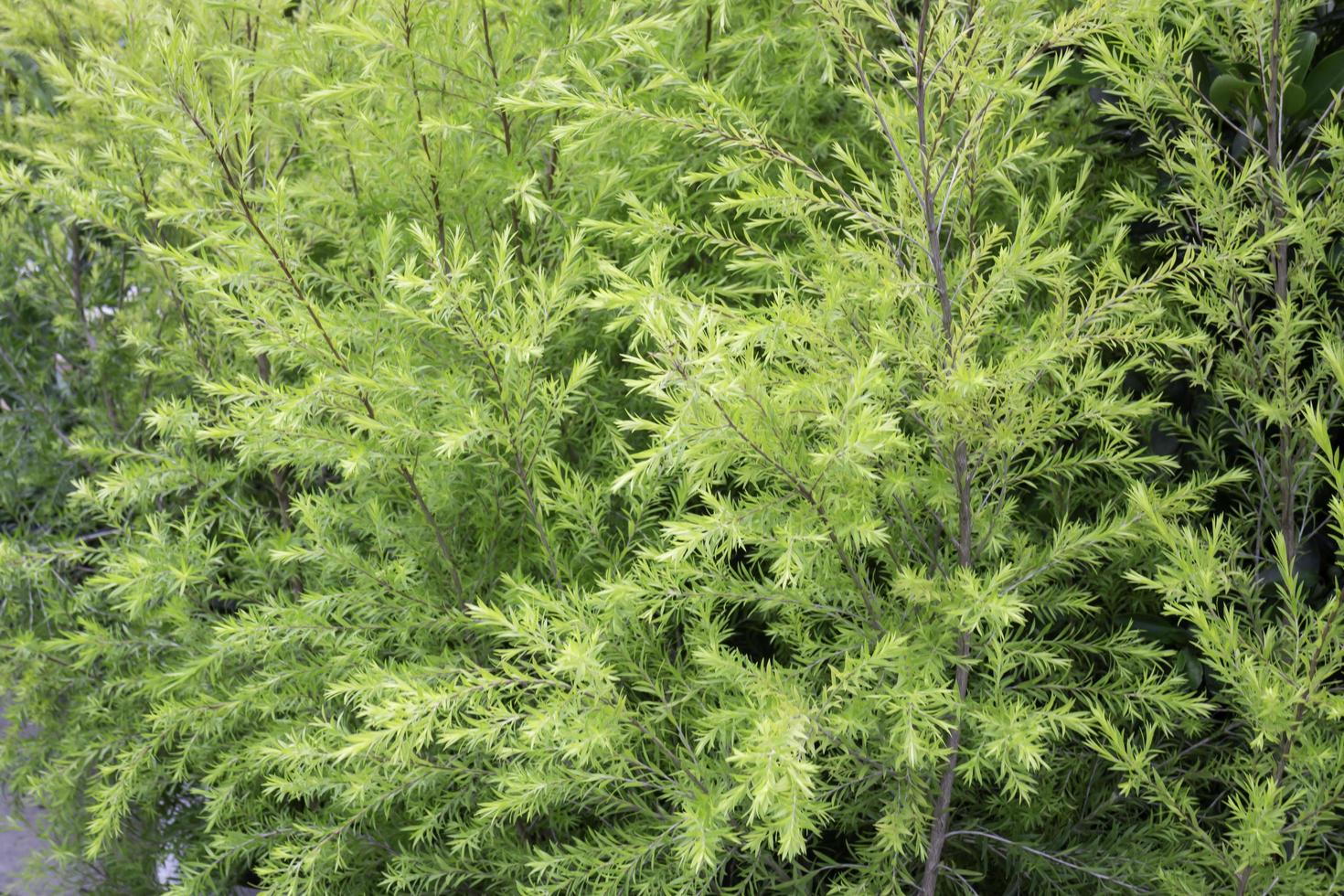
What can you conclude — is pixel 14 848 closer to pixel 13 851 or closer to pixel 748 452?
pixel 13 851

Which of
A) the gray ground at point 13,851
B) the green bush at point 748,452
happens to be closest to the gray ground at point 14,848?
the gray ground at point 13,851

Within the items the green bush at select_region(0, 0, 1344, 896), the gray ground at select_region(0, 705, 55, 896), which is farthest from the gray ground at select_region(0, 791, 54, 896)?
the green bush at select_region(0, 0, 1344, 896)

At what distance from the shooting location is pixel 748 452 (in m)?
1.20

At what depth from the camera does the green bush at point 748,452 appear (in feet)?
4.17

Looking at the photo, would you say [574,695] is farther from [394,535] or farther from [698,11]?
[698,11]

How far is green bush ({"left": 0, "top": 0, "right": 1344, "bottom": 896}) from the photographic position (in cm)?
127

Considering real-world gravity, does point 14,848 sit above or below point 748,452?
below

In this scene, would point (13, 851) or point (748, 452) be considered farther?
point (13, 851)

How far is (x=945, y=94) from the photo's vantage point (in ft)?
4.18

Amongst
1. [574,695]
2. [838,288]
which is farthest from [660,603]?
[838,288]

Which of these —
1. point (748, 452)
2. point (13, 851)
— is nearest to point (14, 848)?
point (13, 851)

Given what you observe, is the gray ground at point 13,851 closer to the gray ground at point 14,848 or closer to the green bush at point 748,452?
the gray ground at point 14,848

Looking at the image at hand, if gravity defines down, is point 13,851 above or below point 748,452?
below

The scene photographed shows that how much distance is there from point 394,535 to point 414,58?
740 mm
